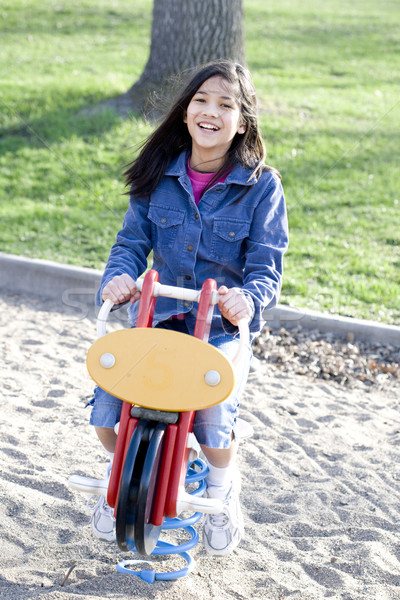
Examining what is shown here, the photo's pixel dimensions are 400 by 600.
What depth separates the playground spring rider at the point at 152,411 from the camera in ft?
6.72

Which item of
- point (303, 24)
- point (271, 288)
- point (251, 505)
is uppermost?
point (303, 24)

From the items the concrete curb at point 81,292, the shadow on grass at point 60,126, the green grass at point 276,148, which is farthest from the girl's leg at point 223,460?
the shadow on grass at point 60,126

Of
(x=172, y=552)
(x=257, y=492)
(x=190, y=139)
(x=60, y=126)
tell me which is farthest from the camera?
(x=60, y=126)

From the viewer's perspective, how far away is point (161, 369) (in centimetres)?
209

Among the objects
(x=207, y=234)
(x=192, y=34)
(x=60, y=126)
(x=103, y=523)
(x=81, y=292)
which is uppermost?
(x=192, y=34)

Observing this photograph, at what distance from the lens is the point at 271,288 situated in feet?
8.36

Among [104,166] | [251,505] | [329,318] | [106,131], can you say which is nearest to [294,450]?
[251,505]

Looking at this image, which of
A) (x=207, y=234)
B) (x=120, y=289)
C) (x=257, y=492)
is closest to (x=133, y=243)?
(x=207, y=234)

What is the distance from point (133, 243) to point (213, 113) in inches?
23.0

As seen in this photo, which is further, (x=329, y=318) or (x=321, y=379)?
(x=329, y=318)

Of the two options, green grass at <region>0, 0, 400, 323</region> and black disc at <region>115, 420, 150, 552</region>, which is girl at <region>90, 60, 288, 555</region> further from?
green grass at <region>0, 0, 400, 323</region>

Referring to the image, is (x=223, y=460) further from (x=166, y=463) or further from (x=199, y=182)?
(x=199, y=182)

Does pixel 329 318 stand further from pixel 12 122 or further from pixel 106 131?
pixel 12 122

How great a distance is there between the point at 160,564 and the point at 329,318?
2.67 m
